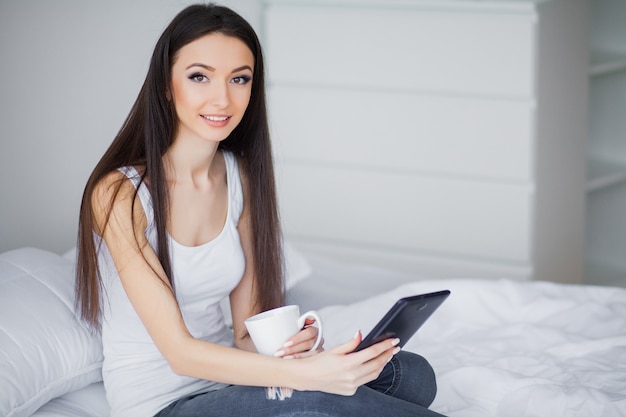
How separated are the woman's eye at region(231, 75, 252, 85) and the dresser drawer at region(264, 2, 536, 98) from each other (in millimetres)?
1612

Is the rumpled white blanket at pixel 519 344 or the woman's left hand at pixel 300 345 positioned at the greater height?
the woman's left hand at pixel 300 345

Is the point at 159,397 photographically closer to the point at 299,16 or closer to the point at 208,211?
the point at 208,211

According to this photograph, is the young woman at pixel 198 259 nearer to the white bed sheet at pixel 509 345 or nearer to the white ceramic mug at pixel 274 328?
the white ceramic mug at pixel 274 328

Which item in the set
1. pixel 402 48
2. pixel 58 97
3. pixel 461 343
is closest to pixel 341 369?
pixel 461 343

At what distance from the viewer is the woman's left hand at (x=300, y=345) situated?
1495mm

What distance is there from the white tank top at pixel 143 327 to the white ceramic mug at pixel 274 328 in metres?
0.23

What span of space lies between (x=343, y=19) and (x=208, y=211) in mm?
1765

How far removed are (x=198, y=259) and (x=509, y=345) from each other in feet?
2.56

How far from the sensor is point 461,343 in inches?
82.2

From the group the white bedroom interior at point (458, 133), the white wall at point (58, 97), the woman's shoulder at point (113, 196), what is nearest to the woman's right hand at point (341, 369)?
the woman's shoulder at point (113, 196)

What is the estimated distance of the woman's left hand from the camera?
150 centimetres

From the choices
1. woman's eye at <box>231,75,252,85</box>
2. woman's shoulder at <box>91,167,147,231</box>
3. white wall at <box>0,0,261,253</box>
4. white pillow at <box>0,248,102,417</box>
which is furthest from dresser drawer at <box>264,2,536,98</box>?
woman's shoulder at <box>91,167,147,231</box>

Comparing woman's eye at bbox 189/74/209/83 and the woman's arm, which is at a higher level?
woman's eye at bbox 189/74/209/83

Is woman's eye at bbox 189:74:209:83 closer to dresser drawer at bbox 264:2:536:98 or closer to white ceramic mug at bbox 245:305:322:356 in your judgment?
white ceramic mug at bbox 245:305:322:356
